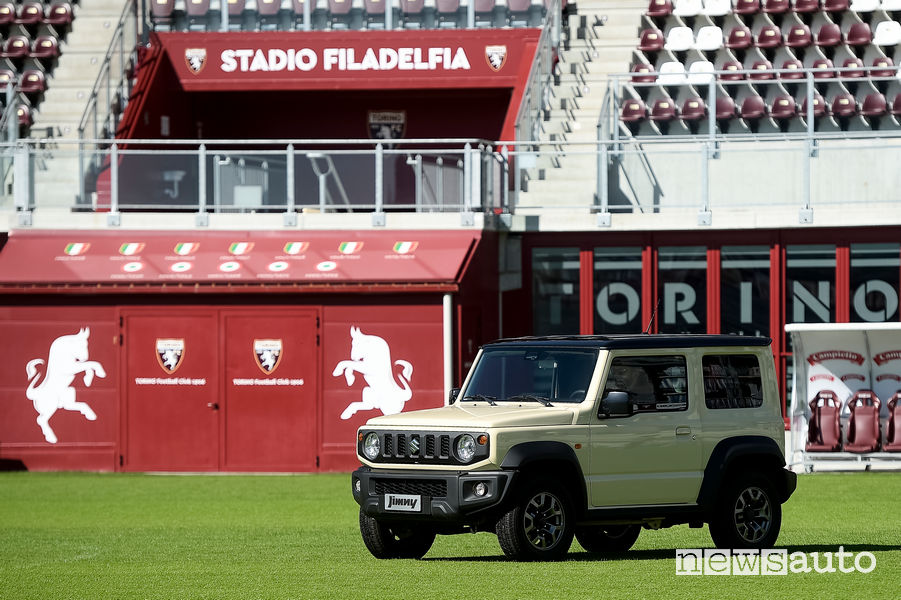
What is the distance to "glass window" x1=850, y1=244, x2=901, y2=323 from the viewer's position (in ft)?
79.7

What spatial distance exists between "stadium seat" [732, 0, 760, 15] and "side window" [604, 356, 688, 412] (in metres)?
20.1

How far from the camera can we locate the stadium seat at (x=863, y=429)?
21.8m

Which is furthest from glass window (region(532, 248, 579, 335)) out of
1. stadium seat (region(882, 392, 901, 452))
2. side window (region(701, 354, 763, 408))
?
side window (region(701, 354, 763, 408))

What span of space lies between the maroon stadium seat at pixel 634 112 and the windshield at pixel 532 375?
1541 cm

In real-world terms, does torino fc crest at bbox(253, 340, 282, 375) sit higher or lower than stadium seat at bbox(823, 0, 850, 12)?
lower

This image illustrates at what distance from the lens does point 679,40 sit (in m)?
31.2

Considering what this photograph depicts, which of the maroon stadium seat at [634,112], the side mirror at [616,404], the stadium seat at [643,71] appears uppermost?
the stadium seat at [643,71]

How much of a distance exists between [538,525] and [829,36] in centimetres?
2137

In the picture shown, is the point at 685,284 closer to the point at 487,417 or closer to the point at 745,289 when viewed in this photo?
the point at 745,289

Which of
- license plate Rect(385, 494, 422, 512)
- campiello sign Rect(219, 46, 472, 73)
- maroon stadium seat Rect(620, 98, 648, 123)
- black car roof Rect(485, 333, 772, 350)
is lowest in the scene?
license plate Rect(385, 494, 422, 512)

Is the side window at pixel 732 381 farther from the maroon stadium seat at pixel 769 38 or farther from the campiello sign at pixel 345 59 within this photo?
Result: the campiello sign at pixel 345 59

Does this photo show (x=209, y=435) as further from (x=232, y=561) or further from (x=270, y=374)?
(x=232, y=561)

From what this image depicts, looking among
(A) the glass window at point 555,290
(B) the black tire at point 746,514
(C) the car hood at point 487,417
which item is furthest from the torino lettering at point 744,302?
(C) the car hood at point 487,417

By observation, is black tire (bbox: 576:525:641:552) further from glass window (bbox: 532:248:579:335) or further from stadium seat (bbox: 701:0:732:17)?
stadium seat (bbox: 701:0:732:17)
